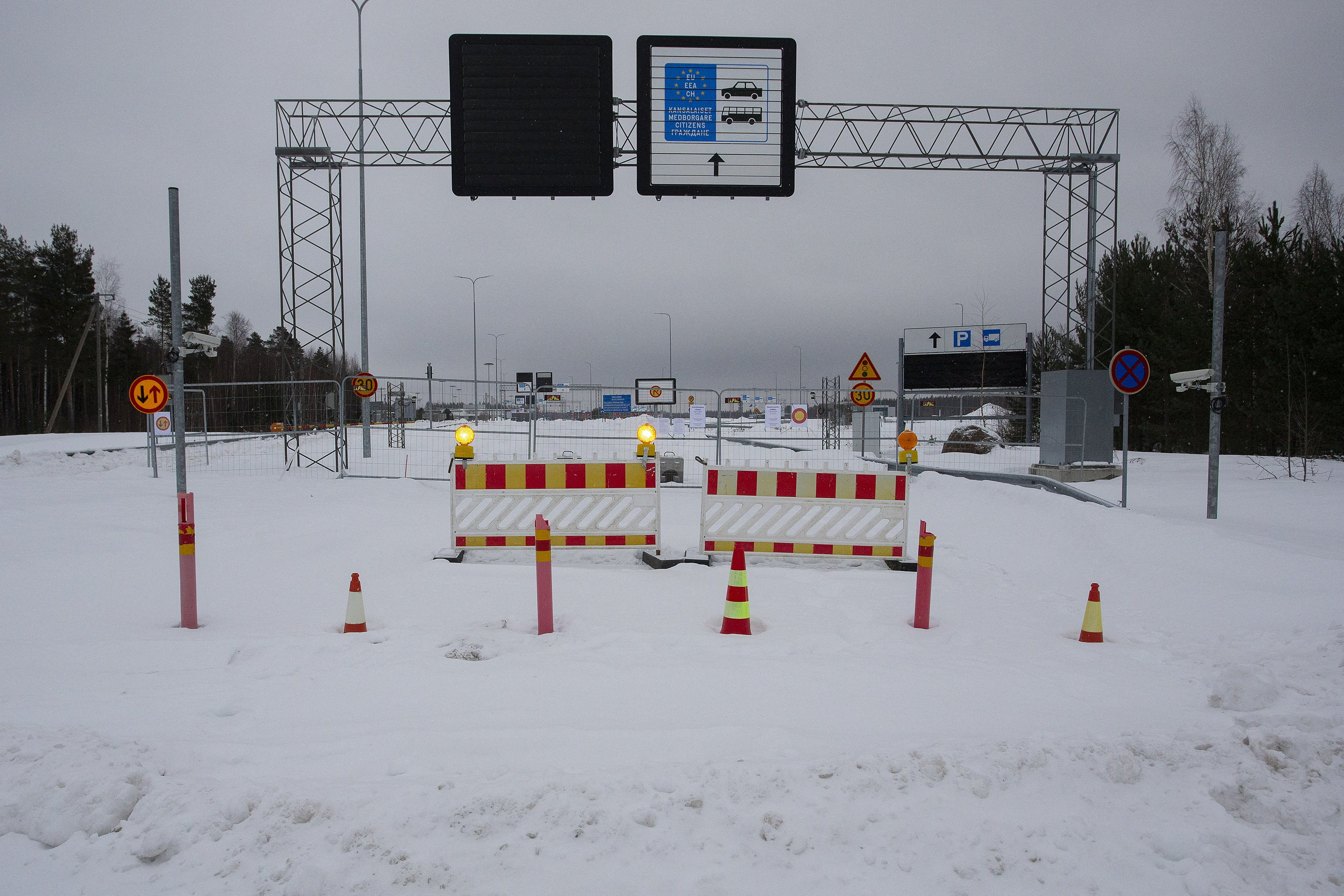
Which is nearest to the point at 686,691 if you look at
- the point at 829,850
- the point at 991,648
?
the point at 829,850

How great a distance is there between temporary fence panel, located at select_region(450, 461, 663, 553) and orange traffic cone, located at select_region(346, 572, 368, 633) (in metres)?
2.87

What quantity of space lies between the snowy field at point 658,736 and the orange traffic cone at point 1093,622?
186mm

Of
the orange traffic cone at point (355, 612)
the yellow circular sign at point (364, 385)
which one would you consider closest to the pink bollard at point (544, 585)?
the orange traffic cone at point (355, 612)

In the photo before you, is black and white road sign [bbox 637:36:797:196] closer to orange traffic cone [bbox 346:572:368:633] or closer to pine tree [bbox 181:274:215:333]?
orange traffic cone [bbox 346:572:368:633]

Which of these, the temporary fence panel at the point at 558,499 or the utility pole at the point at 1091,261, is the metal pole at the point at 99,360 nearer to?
the temporary fence panel at the point at 558,499

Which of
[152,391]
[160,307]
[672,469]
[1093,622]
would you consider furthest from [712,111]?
[160,307]

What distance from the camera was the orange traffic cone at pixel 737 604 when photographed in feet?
18.9

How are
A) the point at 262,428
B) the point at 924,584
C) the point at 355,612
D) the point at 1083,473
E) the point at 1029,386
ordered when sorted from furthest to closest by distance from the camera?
the point at 1029,386 < the point at 262,428 < the point at 1083,473 < the point at 924,584 < the point at 355,612

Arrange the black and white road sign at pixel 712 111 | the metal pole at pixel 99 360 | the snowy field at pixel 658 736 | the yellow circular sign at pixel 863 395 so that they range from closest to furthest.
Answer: the snowy field at pixel 658 736 → the black and white road sign at pixel 712 111 → the yellow circular sign at pixel 863 395 → the metal pole at pixel 99 360

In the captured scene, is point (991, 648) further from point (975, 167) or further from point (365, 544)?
point (975, 167)

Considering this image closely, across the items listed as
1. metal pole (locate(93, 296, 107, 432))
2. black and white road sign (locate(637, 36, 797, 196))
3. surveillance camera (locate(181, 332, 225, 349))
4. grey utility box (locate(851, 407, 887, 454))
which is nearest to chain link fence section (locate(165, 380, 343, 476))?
surveillance camera (locate(181, 332, 225, 349))

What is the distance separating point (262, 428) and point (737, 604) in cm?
1863

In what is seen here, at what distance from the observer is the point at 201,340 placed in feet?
29.2

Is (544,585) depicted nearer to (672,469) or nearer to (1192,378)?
(672,469)
